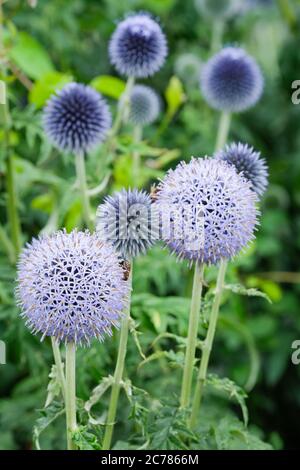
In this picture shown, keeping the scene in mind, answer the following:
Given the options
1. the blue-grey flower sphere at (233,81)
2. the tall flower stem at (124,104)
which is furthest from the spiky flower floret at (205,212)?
the blue-grey flower sphere at (233,81)

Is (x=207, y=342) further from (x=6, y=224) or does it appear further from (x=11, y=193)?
(x=6, y=224)

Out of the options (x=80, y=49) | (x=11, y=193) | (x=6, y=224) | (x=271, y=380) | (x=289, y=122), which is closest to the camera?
(x=11, y=193)

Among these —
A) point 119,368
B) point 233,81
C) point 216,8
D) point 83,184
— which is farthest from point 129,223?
point 216,8

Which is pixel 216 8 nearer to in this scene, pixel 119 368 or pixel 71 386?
pixel 119 368

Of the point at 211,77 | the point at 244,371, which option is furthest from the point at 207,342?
the point at 244,371

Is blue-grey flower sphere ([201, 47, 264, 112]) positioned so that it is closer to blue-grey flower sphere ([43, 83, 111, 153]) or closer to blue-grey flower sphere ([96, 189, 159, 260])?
blue-grey flower sphere ([43, 83, 111, 153])

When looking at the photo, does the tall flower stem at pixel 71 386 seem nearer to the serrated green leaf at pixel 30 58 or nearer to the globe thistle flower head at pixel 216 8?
the serrated green leaf at pixel 30 58
